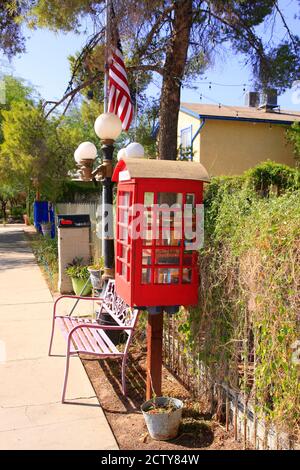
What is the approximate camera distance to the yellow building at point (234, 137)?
53.0 feet

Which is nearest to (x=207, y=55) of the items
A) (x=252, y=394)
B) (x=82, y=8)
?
(x=82, y=8)

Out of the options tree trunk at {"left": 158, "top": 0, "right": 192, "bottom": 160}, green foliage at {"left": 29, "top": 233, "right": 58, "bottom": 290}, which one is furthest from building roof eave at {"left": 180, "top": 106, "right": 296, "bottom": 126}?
tree trunk at {"left": 158, "top": 0, "right": 192, "bottom": 160}

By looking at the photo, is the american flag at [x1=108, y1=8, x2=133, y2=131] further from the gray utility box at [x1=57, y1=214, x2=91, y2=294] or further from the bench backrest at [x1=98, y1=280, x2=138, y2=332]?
the bench backrest at [x1=98, y1=280, x2=138, y2=332]

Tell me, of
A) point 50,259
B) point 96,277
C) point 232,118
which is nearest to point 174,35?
point 96,277

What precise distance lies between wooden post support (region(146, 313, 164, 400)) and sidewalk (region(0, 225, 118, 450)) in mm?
516

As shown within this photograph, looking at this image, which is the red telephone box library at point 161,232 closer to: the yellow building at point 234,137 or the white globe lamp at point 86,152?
the white globe lamp at point 86,152

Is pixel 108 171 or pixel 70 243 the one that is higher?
pixel 108 171

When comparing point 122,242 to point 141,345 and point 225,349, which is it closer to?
point 225,349

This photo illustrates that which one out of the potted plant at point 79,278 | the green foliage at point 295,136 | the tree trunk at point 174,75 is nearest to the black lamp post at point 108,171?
the tree trunk at point 174,75

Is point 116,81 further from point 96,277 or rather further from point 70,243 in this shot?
point 70,243

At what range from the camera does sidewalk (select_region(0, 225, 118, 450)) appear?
3225 mm

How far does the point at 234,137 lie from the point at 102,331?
1343 centimetres

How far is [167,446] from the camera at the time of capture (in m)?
3.17

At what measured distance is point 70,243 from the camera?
8.12 m
